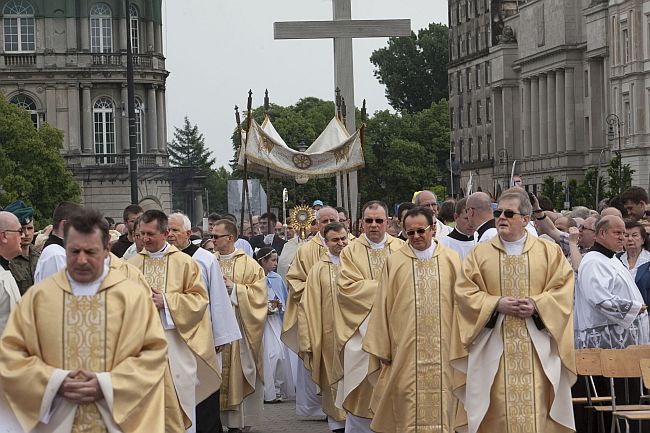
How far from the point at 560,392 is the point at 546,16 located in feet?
335

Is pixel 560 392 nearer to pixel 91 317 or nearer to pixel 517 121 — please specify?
pixel 91 317

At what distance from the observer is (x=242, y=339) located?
661 inches

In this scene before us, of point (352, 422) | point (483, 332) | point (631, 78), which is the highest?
point (631, 78)

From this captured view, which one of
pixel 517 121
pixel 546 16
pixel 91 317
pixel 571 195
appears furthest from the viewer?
→ pixel 517 121

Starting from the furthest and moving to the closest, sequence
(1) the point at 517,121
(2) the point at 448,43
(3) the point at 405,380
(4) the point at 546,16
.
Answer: (2) the point at 448,43 < (1) the point at 517,121 < (4) the point at 546,16 < (3) the point at 405,380

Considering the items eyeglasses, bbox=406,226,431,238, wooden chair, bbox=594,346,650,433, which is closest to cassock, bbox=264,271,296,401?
eyeglasses, bbox=406,226,431,238

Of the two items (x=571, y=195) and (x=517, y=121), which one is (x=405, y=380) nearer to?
(x=571, y=195)

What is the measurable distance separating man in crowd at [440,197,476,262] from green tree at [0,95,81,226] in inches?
2165

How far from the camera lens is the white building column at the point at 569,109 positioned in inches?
4316

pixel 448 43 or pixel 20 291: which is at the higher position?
pixel 448 43

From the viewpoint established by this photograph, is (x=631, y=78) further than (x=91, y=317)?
Yes

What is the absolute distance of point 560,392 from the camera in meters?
12.0

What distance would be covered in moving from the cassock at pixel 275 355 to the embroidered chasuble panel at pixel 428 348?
718 cm

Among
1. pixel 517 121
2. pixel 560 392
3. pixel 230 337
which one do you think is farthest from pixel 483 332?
pixel 517 121
